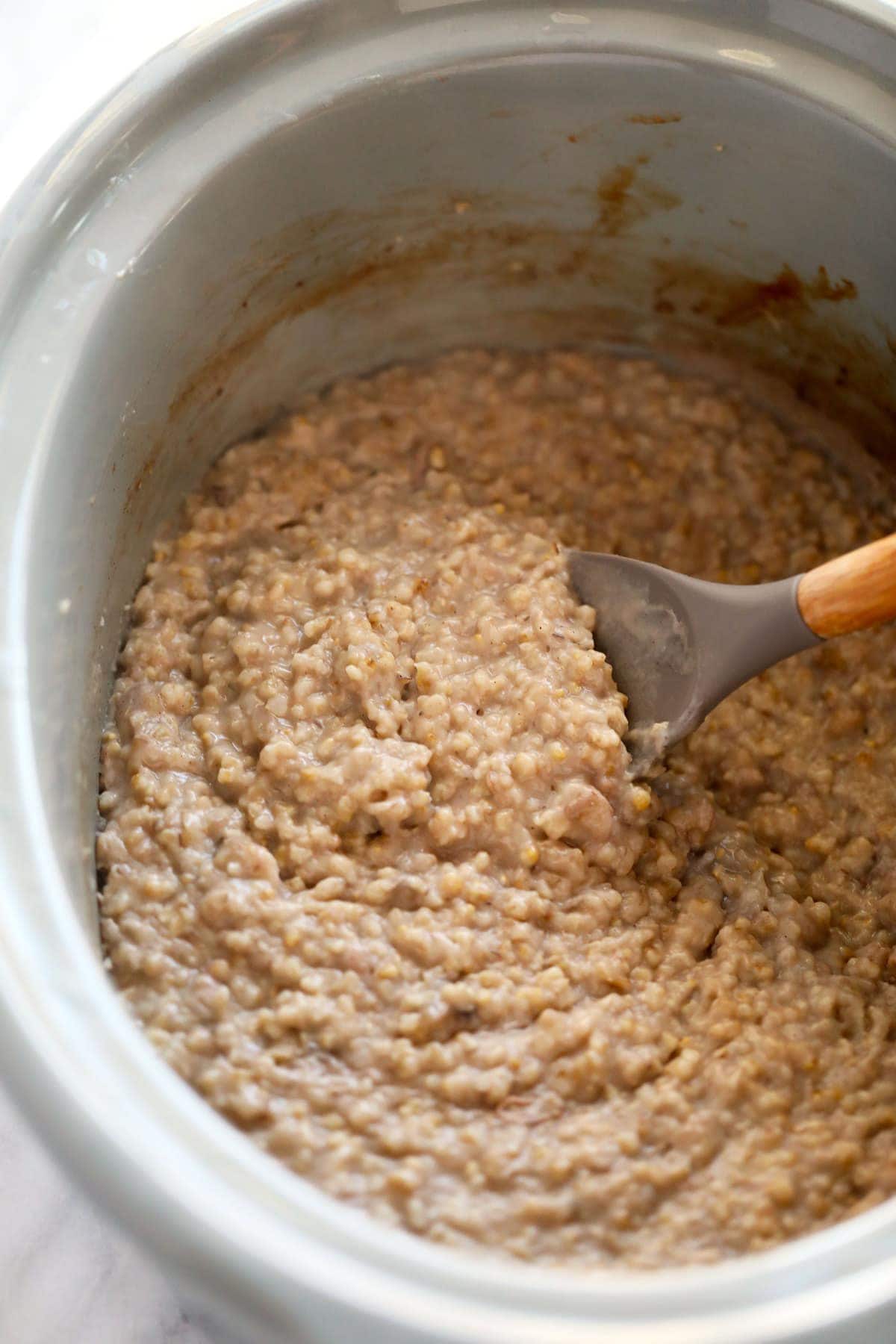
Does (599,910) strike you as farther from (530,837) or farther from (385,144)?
(385,144)

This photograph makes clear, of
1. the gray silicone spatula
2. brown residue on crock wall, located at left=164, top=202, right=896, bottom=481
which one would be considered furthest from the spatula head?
brown residue on crock wall, located at left=164, top=202, right=896, bottom=481

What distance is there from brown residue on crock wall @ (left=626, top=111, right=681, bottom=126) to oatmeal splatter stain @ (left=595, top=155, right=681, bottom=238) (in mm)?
60

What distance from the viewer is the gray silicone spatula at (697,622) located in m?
1.65

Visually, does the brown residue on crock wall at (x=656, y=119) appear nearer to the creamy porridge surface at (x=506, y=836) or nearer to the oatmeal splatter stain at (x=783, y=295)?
the oatmeal splatter stain at (x=783, y=295)

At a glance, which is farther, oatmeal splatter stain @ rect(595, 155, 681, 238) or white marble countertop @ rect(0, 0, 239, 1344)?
oatmeal splatter stain @ rect(595, 155, 681, 238)

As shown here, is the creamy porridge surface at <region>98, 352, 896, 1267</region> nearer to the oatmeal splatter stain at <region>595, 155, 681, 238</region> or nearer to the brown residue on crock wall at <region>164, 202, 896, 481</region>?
A: the brown residue on crock wall at <region>164, 202, 896, 481</region>

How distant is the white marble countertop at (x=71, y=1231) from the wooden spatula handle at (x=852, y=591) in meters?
1.09

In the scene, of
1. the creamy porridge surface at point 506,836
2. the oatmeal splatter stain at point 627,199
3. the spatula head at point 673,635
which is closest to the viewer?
the creamy porridge surface at point 506,836

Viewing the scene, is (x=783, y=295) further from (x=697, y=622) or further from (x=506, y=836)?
(x=506, y=836)

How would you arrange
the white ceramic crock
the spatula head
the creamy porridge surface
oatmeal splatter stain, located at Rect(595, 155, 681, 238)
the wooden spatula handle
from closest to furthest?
the white ceramic crock, the creamy porridge surface, the wooden spatula handle, the spatula head, oatmeal splatter stain, located at Rect(595, 155, 681, 238)

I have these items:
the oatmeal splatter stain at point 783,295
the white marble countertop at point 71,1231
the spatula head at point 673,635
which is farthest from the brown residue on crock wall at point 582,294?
the spatula head at point 673,635

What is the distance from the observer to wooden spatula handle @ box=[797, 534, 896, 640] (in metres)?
1.61

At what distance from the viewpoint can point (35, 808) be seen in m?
1.40

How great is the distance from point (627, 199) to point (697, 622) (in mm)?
693
